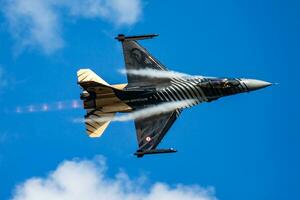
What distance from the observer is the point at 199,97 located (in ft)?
219

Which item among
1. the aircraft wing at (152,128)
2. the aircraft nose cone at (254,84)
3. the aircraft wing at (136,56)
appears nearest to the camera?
the aircraft wing at (152,128)

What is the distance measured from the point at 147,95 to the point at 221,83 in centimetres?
689

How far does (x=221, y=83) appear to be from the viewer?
219 feet

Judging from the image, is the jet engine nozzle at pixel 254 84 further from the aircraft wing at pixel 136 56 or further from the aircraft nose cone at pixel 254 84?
the aircraft wing at pixel 136 56

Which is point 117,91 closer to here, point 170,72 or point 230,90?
point 170,72

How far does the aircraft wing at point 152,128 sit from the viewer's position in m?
64.2

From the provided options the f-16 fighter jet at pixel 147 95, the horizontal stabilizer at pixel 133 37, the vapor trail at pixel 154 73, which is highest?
the horizontal stabilizer at pixel 133 37

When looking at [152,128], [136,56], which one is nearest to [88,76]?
[136,56]

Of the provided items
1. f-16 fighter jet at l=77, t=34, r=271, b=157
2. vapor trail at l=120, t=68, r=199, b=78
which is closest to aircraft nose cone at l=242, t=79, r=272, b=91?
f-16 fighter jet at l=77, t=34, r=271, b=157

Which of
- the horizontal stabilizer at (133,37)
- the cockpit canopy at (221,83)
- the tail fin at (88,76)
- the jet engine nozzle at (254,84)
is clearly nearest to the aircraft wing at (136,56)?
the horizontal stabilizer at (133,37)

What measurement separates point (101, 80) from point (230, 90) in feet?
39.1

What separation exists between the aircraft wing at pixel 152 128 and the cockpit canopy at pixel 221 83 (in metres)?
3.61

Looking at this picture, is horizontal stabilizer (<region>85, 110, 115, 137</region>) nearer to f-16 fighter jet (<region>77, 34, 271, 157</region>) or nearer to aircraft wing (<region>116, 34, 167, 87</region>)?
f-16 fighter jet (<region>77, 34, 271, 157</region>)

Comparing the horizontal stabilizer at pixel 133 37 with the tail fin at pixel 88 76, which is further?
the horizontal stabilizer at pixel 133 37
